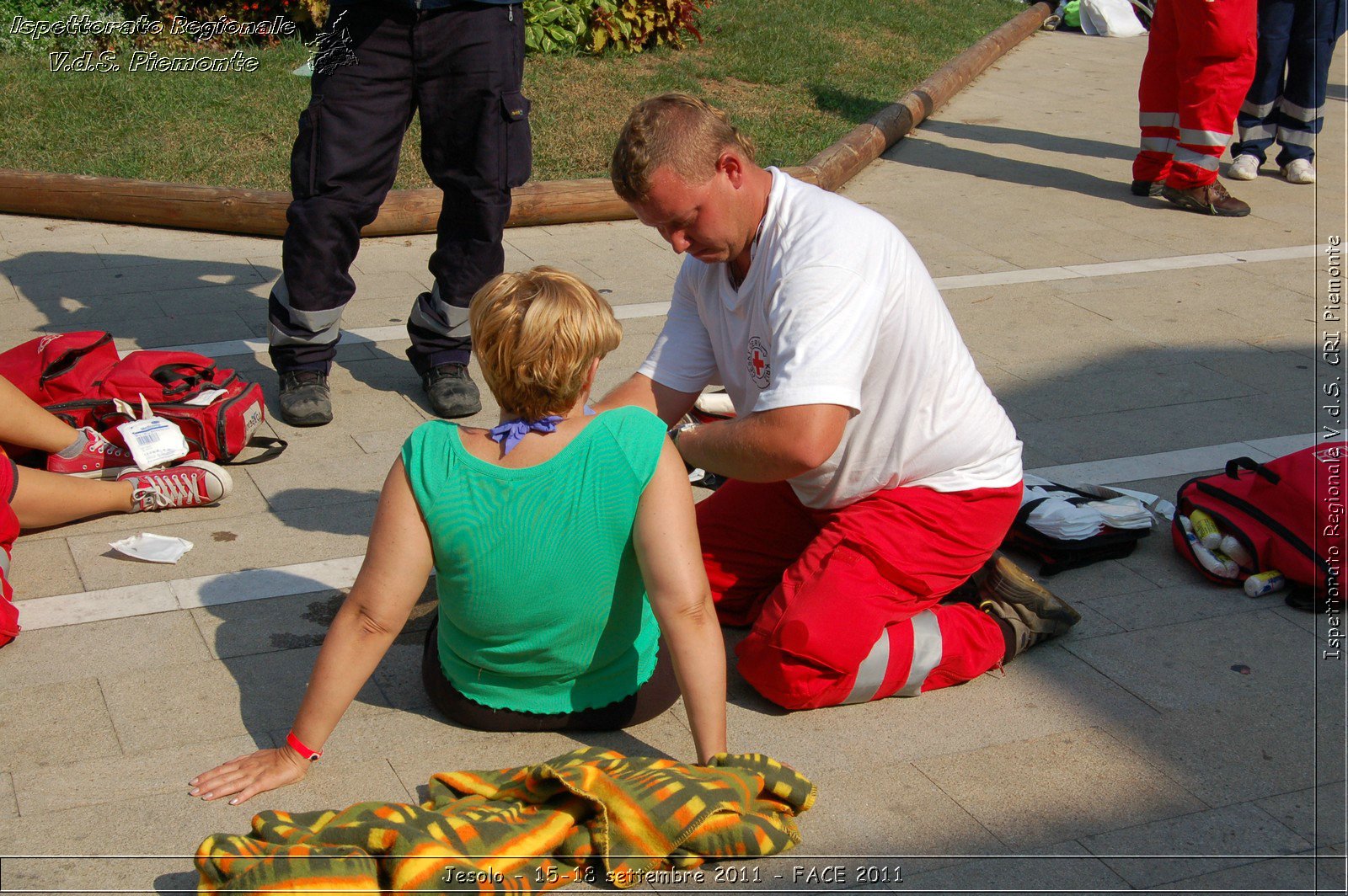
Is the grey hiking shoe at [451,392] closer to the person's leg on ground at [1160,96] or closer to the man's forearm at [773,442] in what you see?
the man's forearm at [773,442]

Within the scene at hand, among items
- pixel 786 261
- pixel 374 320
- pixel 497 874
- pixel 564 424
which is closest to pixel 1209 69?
pixel 374 320

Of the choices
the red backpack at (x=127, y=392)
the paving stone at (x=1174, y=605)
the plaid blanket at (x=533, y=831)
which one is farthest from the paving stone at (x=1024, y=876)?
the red backpack at (x=127, y=392)

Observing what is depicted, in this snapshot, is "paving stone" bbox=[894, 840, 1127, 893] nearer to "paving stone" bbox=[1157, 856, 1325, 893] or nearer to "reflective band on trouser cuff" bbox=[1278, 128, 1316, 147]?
"paving stone" bbox=[1157, 856, 1325, 893]

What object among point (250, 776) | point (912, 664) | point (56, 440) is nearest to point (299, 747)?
point (250, 776)

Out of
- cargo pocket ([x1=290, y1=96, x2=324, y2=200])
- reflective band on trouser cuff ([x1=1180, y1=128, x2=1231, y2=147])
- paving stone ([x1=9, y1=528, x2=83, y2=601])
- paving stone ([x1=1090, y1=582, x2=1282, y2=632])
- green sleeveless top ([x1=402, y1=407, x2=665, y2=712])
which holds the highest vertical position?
cargo pocket ([x1=290, y1=96, x2=324, y2=200])

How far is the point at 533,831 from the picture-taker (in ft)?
7.77

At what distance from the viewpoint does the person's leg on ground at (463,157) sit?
179 inches

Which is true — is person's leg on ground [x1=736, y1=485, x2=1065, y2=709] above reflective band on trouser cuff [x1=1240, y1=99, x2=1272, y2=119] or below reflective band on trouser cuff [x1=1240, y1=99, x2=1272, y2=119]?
below

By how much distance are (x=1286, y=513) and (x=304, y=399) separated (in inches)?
125

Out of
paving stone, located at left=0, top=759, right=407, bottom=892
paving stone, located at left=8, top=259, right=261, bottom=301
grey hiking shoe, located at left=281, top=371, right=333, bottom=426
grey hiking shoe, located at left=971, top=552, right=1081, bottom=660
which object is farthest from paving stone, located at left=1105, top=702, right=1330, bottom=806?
paving stone, located at left=8, top=259, right=261, bottom=301

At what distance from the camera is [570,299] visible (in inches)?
96.7

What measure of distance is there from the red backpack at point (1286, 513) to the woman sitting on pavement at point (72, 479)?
2.92 meters

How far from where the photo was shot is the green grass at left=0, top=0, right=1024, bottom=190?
301 inches

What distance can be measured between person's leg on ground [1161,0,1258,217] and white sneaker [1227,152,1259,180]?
813mm
